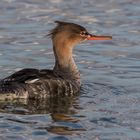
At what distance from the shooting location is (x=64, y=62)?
14250mm

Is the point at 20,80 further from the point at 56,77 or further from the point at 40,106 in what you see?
the point at 56,77

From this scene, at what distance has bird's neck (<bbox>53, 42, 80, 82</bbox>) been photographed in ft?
46.4

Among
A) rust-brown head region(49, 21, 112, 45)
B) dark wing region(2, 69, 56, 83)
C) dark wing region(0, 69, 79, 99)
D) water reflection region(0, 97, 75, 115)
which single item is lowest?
water reflection region(0, 97, 75, 115)

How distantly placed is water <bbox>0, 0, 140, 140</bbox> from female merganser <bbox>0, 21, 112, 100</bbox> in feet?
0.65

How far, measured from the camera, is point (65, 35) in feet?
46.8

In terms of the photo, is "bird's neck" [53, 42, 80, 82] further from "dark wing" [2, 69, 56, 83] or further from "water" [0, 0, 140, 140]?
"dark wing" [2, 69, 56, 83]

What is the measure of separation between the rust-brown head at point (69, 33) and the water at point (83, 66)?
2.49 ft

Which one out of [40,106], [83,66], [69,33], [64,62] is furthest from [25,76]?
[83,66]

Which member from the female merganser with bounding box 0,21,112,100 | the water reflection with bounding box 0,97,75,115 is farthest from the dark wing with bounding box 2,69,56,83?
the water reflection with bounding box 0,97,75,115

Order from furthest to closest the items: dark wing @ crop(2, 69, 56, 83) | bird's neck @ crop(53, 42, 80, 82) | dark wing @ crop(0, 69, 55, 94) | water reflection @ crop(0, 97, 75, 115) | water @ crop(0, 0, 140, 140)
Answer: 1. bird's neck @ crop(53, 42, 80, 82)
2. dark wing @ crop(2, 69, 56, 83)
3. dark wing @ crop(0, 69, 55, 94)
4. water reflection @ crop(0, 97, 75, 115)
5. water @ crop(0, 0, 140, 140)

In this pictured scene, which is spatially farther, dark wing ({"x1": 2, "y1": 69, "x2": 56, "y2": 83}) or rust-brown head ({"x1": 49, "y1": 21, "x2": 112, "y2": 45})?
rust-brown head ({"x1": 49, "y1": 21, "x2": 112, "y2": 45})

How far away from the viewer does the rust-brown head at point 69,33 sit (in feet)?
46.4

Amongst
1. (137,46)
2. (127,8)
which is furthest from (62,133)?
(127,8)

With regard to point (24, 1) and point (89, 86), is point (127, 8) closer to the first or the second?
point (24, 1)
